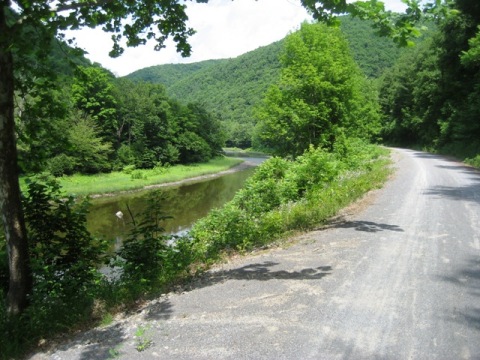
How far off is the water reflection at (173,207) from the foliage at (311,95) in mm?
7791

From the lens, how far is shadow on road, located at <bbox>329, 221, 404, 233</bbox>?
7.75 metres

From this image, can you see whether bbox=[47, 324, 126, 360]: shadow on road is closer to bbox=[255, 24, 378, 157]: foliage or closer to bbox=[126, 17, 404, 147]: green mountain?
bbox=[255, 24, 378, 157]: foliage

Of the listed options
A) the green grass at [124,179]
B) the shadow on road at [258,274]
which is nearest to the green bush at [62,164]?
the green grass at [124,179]

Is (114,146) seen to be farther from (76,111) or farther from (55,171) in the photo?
(55,171)

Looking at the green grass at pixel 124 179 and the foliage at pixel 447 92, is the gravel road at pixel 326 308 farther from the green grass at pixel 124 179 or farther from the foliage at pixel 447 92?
the green grass at pixel 124 179

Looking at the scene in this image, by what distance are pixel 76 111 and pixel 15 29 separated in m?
48.0

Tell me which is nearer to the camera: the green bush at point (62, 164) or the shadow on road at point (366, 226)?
the shadow on road at point (366, 226)

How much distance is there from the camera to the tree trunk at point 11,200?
4.76 metres

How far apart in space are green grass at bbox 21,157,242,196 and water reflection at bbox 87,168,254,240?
217cm

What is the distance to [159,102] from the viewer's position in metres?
63.5

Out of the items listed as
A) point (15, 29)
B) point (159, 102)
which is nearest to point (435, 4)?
point (15, 29)

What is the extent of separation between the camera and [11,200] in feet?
16.1

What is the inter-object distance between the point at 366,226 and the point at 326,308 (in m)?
4.09

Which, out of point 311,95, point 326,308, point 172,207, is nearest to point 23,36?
point 326,308
